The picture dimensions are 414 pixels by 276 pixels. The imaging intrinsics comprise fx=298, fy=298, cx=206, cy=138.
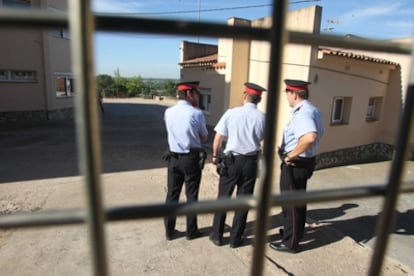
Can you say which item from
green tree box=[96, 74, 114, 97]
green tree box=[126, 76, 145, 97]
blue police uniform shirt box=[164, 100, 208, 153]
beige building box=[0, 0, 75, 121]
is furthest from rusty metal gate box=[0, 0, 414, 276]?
green tree box=[126, 76, 145, 97]

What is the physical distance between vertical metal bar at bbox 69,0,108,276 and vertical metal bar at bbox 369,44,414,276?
2.66ft

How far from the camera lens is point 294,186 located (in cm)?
362

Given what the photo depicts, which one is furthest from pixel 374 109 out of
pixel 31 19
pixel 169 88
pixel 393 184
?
pixel 169 88

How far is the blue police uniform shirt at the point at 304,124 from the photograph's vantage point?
342 centimetres

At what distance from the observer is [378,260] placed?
36.6 inches

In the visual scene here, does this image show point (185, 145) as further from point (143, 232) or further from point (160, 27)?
point (160, 27)

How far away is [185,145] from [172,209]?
9.71 feet

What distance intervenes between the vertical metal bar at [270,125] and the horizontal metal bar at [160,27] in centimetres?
4

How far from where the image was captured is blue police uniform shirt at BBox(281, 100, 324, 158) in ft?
11.2

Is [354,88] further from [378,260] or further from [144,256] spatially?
[378,260]

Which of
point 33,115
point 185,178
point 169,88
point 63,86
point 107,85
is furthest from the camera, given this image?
point 169,88

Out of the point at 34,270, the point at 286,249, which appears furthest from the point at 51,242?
the point at 286,249

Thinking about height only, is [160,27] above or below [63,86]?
above

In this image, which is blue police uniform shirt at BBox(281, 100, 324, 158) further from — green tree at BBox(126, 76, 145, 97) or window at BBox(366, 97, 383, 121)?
green tree at BBox(126, 76, 145, 97)
